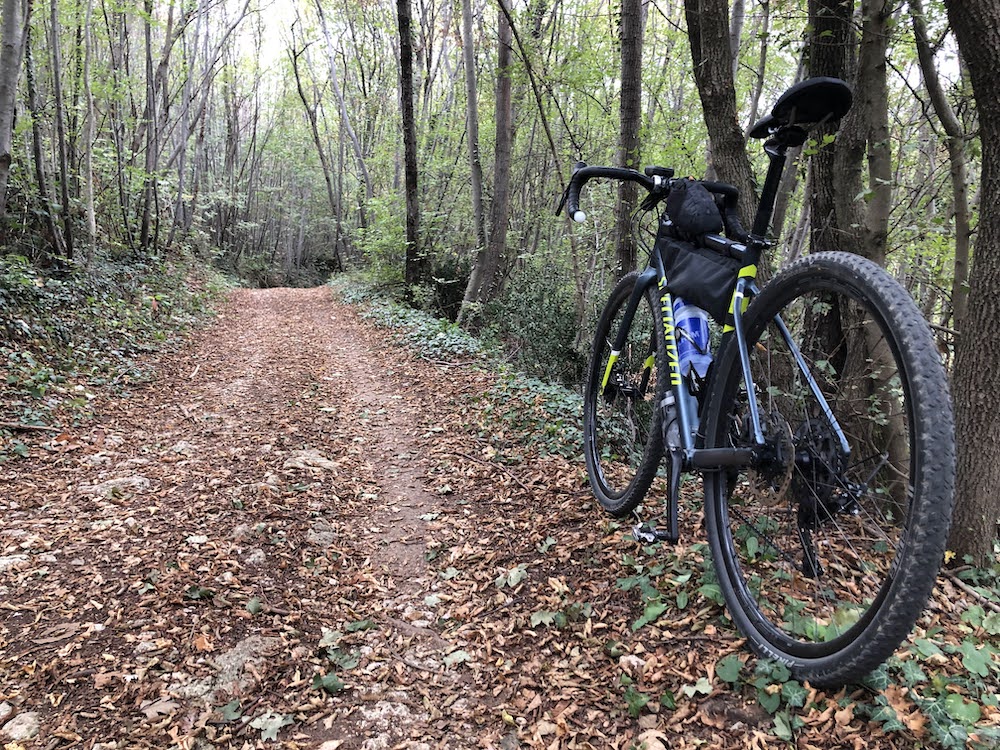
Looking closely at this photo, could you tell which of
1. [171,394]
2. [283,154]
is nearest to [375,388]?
[171,394]

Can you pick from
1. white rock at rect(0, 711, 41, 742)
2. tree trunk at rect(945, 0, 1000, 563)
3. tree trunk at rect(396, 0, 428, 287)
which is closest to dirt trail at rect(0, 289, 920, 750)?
white rock at rect(0, 711, 41, 742)

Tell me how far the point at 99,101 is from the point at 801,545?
1585 centimetres

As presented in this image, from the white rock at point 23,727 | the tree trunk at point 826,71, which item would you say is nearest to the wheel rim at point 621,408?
the tree trunk at point 826,71

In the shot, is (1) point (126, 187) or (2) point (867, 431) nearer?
(2) point (867, 431)

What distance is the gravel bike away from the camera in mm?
1571

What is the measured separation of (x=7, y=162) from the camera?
6.48 m

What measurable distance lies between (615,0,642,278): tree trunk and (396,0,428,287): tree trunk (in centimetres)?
706

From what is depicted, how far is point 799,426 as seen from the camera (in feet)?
6.75

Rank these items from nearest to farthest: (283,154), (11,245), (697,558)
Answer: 1. (697,558)
2. (11,245)
3. (283,154)

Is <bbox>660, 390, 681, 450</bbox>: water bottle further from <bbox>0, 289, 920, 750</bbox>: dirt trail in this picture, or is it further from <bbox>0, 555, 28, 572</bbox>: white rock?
<bbox>0, 555, 28, 572</bbox>: white rock

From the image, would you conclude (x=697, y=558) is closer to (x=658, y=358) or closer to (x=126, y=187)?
(x=658, y=358)

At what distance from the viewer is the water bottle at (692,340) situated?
2.73 meters

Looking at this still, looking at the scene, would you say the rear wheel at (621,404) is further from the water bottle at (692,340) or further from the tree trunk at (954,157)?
the tree trunk at (954,157)

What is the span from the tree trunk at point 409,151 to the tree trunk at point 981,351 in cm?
1105
